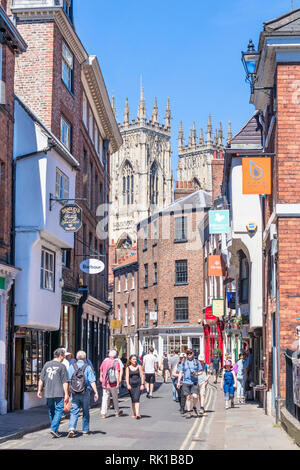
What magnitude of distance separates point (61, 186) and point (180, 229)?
115 ft

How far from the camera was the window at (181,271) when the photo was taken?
56875 mm

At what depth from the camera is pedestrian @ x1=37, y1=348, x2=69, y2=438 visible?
46.7 feet

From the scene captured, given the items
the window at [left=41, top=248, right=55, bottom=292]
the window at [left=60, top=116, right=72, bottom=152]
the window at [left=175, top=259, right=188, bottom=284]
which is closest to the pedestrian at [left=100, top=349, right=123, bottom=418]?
the window at [left=41, top=248, right=55, bottom=292]

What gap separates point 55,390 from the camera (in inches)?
559

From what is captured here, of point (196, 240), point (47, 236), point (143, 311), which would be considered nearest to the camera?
point (47, 236)

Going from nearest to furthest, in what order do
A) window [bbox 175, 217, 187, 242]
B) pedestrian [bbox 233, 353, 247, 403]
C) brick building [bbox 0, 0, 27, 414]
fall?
1. brick building [bbox 0, 0, 27, 414]
2. pedestrian [bbox 233, 353, 247, 403]
3. window [bbox 175, 217, 187, 242]

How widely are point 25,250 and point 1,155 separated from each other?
263 cm

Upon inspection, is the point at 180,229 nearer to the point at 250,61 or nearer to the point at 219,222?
the point at 219,222

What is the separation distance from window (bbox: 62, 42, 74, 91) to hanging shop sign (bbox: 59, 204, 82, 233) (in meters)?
7.52

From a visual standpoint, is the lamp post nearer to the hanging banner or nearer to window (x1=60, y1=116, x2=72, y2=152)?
the hanging banner

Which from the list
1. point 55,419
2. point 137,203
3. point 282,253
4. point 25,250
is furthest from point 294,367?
point 137,203

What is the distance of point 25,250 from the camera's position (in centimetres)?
2045
